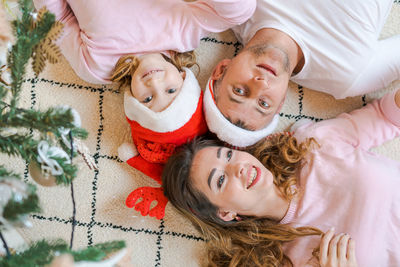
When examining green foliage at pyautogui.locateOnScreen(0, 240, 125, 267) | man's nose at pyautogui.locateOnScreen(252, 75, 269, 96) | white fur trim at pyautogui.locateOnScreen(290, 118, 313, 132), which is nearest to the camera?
green foliage at pyautogui.locateOnScreen(0, 240, 125, 267)

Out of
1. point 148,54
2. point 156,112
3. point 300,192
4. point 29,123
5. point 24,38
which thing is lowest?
Answer: point 300,192

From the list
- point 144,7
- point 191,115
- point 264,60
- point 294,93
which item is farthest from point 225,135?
point 144,7

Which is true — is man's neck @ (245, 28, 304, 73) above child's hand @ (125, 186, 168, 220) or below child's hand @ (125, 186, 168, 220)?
above

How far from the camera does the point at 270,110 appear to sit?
1191mm

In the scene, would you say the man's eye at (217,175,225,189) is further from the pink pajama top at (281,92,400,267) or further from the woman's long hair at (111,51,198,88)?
the woman's long hair at (111,51,198,88)

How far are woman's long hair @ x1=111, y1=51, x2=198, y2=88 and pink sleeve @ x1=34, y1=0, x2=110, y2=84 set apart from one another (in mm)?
75

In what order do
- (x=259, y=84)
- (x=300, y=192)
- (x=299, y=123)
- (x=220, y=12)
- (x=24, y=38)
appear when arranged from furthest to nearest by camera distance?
(x=299, y=123)
(x=300, y=192)
(x=220, y=12)
(x=259, y=84)
(x=24, y=38)

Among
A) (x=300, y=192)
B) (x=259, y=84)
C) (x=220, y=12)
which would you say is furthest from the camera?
(x=300, y=192)

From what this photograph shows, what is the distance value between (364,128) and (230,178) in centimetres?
58

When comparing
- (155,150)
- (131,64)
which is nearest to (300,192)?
(155,150)

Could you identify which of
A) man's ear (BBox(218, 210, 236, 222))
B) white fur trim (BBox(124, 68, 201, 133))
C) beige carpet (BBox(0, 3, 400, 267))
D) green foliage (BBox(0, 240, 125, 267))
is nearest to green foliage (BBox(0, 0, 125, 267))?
green foliage (BBox(0, 240, 125, 267))

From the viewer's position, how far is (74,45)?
1290mm

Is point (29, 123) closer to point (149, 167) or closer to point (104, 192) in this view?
point (149, 167)

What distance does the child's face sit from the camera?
1.18m
